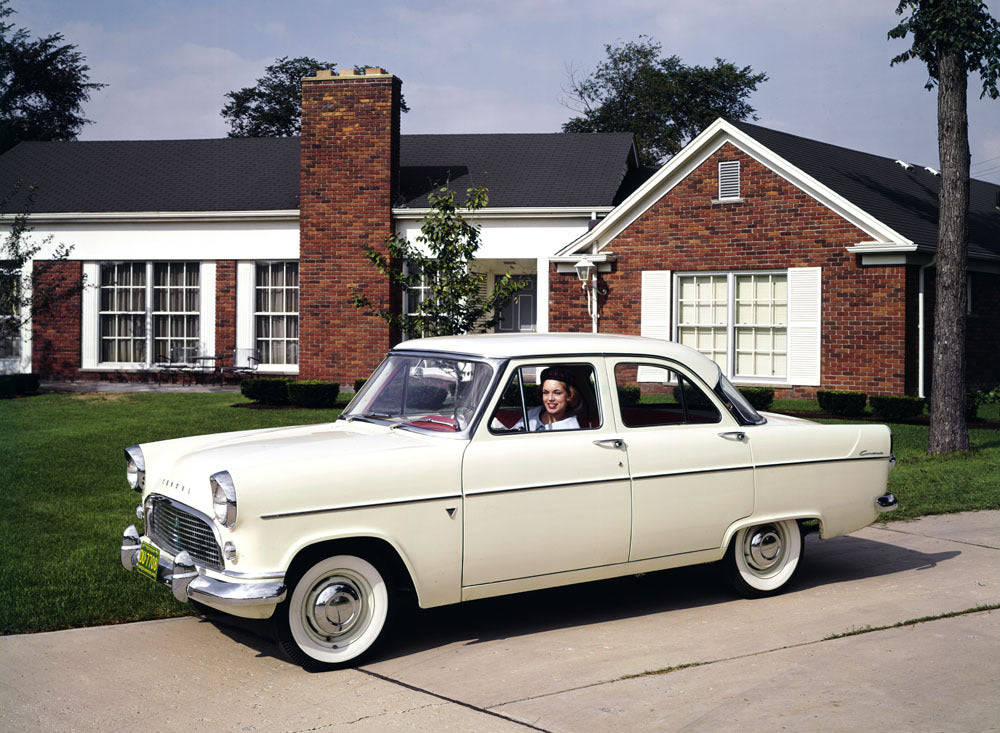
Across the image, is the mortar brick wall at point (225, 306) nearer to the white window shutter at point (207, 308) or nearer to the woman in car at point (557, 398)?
the white window shutter at point (207, 308)

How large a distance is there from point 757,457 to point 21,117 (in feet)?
156

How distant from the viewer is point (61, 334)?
81.9 ft

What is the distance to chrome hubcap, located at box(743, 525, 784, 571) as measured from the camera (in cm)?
641

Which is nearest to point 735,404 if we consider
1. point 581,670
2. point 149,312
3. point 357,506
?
point 581,670

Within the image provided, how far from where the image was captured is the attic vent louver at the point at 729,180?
19484 millimetres

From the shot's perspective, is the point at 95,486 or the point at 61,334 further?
the point at 61,334

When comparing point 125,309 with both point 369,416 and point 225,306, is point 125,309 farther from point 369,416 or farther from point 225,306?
point 369,416

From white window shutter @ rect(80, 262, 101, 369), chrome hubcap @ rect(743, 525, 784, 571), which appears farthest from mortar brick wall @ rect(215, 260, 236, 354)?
chrome hubcap @ rect(743, 525, 784, 571)

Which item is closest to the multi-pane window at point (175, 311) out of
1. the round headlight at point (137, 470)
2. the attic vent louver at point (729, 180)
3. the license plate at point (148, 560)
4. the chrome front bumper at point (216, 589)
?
the attic vent louver at point (729, 180)

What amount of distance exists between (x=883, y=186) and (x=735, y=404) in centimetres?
1700

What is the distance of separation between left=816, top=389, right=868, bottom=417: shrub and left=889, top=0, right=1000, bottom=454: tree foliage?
9.88ft

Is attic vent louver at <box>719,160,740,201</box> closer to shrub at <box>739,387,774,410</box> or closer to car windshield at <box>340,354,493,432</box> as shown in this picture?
shrub at <box>739,387,774,410</box>

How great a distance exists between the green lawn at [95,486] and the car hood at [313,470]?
1094mm

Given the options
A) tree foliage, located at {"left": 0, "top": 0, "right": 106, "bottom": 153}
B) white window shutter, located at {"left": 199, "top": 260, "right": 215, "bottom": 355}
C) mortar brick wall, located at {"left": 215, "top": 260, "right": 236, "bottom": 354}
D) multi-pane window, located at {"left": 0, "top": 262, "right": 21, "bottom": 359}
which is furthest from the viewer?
tree foliage, located at {"left": 0, "top": 0, "right": 106, "bottom": 153}
